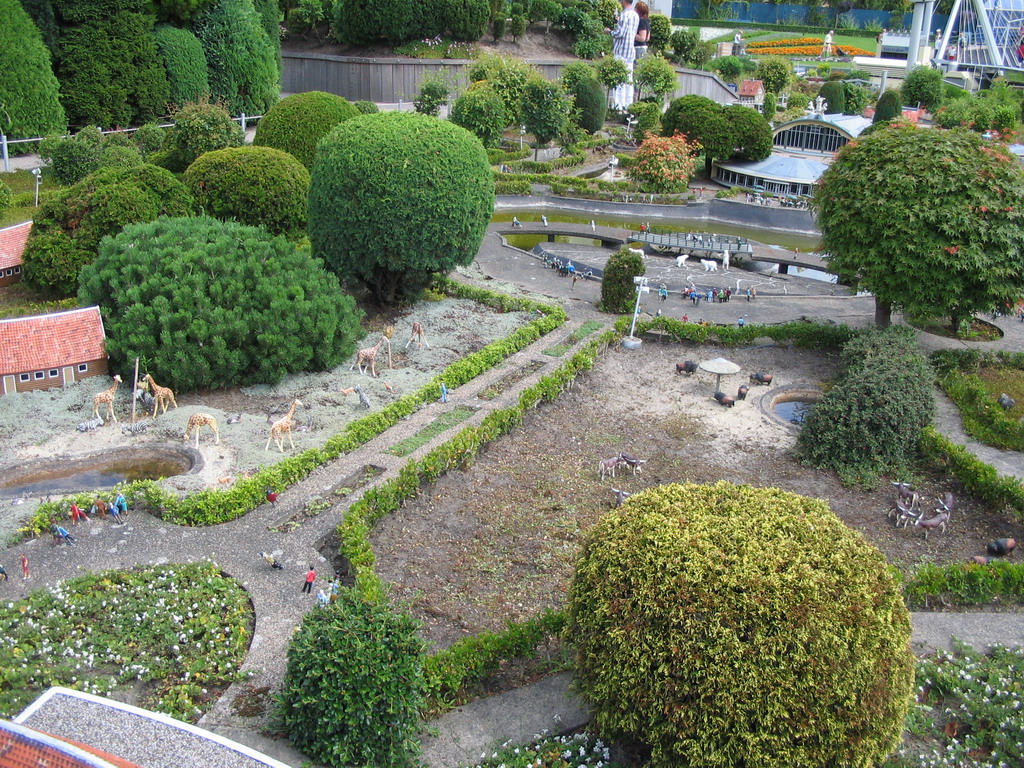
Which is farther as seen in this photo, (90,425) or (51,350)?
(51,350)

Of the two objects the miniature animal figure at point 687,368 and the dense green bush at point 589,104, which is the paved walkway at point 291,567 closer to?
the miniature animal figure at point 687,368

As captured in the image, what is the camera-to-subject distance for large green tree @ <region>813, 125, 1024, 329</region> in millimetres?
26219

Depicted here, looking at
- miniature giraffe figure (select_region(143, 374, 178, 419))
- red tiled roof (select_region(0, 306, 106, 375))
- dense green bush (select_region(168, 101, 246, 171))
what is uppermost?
dense green bush (select_region(168, 101, 246, 171))

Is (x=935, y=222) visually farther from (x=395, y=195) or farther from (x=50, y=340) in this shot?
(x=50, y=340)

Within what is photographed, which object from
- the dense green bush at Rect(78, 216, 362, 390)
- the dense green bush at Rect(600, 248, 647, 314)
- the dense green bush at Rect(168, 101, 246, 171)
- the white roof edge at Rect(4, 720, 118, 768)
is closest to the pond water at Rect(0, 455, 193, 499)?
the dense green bush at Rect(78, 216, 362, 390)

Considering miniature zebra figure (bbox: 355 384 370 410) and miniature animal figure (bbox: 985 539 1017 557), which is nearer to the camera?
miniature animal figure (bbox: 985 539 1017 557)

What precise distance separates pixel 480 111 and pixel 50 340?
33220 mm

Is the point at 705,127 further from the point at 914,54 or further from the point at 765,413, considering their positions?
the point at 914,54

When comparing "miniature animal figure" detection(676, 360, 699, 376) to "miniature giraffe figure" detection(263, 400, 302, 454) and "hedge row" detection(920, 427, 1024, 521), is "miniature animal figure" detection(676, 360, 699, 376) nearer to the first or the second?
"hedge row" detection(920, 427, 1024, 521)

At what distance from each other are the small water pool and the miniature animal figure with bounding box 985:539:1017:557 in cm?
1708

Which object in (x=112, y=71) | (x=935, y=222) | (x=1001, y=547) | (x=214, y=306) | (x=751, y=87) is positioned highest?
(x=751, y=87)

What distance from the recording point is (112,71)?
Answer: 142ft

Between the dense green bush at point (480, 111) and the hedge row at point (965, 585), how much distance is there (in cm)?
4008

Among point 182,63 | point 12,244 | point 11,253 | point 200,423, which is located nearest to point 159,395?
point 200,423
